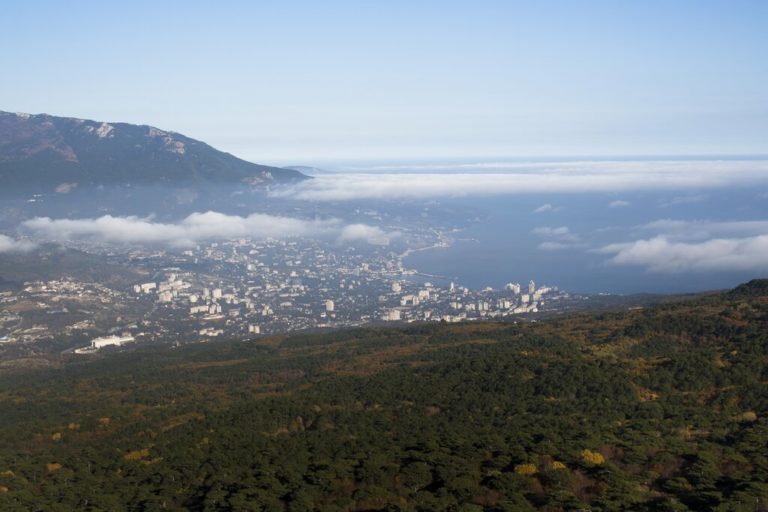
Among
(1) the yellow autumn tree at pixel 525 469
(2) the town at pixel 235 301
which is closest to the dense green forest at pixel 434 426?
(1) the yellow autumn tree at pixel 525 469

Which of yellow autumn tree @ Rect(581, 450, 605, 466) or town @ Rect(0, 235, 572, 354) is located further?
town @ Rect(0, 235, 572, 354)

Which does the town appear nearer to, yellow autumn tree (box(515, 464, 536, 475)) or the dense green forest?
the dense green forest

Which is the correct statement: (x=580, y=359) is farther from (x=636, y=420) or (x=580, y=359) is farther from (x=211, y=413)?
(x=211, y=413)

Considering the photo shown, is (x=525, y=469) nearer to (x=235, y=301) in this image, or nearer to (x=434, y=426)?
(x=434, y=426)

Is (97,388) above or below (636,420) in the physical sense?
below

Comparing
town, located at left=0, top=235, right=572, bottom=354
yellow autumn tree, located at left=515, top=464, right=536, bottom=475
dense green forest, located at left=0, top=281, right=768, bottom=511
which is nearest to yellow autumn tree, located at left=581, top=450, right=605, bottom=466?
dense green forest, located at left=0, top=281, right=768, bottom=511

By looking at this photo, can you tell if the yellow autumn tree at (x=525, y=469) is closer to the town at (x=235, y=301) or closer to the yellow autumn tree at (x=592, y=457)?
the yellow autumn tree at (x=592, y=457)

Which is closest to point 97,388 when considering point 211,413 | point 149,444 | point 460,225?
point 211,413

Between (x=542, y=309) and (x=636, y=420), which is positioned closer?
(x=636, y=420)
